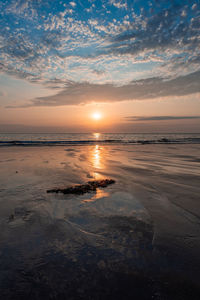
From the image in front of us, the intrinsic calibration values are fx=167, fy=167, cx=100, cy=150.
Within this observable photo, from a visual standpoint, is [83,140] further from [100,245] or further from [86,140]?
[100,245]

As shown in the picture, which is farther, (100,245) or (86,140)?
(86,140)

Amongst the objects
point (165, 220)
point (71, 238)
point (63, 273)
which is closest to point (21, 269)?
point (63, 273)

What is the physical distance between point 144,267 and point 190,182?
290 inches

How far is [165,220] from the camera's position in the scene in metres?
5.21

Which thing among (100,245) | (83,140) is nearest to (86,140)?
(83,140)

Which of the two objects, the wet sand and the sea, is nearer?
the wet sand

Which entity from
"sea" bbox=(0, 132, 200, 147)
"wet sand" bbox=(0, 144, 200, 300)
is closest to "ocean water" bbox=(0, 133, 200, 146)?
"sea" bbox=(0, 132, 200, 147)

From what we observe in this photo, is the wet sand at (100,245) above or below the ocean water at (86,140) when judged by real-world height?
below

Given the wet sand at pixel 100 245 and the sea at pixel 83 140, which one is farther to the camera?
the sea at pixel 83 140

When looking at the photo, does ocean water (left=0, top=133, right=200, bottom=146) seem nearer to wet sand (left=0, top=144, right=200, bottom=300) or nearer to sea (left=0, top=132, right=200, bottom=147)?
sea (left=0, top=132, right=200, bottom=147)

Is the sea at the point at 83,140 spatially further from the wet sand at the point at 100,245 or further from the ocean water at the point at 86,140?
the wet sand at the point at 100,245

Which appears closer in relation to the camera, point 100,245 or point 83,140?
point 100,245

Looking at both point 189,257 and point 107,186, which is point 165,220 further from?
point 107,186

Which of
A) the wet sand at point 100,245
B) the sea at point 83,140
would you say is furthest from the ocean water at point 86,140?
the wet sand at point 100,245
